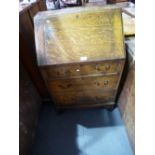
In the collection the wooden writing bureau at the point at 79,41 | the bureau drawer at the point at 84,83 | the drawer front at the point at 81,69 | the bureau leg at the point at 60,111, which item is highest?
the wooden writing bureau at the point at 79,41

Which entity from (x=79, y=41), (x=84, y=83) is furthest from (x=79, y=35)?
(x=84, y=83)

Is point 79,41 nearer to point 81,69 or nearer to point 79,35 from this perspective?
point 79,35

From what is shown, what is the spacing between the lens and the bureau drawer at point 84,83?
1.47 meters

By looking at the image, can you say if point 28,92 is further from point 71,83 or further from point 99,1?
point 99,1

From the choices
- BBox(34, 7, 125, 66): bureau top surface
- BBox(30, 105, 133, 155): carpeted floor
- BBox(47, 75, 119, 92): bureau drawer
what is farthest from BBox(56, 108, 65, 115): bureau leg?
BBox(34, 7, 125, 66): bureau top surface

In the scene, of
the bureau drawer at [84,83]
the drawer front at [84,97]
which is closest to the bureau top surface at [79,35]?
the bureau drawer at [84,83]

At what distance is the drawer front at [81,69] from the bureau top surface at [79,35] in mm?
55

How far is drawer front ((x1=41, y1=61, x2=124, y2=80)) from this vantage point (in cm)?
134

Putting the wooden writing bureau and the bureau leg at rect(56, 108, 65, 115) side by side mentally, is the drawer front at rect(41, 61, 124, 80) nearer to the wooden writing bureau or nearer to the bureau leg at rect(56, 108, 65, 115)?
the wooden writing bureau

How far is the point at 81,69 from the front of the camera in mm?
1376

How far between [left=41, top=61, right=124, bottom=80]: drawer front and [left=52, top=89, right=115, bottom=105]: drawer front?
0.26m

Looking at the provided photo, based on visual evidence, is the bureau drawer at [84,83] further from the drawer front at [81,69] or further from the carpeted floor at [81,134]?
the carpeted floor at [81,134]

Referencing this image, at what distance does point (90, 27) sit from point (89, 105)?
0.87 meters
